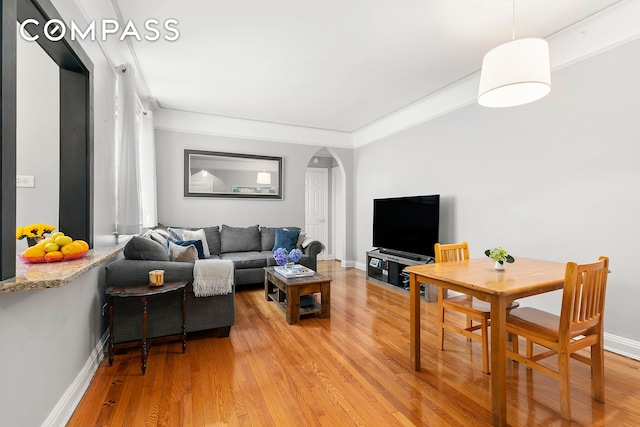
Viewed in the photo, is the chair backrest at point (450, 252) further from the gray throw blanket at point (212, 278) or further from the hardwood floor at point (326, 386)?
the gray throw blanket at point (212, 278)

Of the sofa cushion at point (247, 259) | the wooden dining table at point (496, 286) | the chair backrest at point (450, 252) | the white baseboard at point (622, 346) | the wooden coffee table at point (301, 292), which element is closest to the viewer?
the wooden dining table at point (496, 286)

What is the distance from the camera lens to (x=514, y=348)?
2.12 meters

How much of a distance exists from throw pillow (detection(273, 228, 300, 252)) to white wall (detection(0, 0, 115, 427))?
247 cm

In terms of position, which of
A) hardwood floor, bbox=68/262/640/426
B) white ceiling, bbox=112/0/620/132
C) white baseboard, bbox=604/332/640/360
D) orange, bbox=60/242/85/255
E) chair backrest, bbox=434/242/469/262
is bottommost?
hardwood floor, bbox=68/262/640/426

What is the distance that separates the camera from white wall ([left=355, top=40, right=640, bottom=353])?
93.0 inches

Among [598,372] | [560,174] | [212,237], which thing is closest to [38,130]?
[212,237]

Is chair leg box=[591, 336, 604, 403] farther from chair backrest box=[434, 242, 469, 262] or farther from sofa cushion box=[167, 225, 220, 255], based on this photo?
sofa cushion box=[167, 225, 220, 255]

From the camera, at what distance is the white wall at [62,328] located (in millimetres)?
1179

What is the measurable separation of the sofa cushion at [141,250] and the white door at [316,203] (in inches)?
176

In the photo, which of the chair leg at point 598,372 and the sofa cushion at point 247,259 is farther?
the sofa cushion at point 247,259

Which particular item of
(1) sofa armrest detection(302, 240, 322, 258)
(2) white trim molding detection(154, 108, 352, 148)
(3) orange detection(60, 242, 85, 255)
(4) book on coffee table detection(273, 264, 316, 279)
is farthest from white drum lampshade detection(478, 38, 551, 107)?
(2) white trim molding detection(154, 108, 352, 148)

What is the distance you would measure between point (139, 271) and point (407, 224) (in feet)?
11.1

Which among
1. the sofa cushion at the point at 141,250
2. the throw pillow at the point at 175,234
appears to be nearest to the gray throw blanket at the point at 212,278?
the sofa cushion at the point at 141,250

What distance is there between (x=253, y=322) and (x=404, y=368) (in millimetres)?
1587
